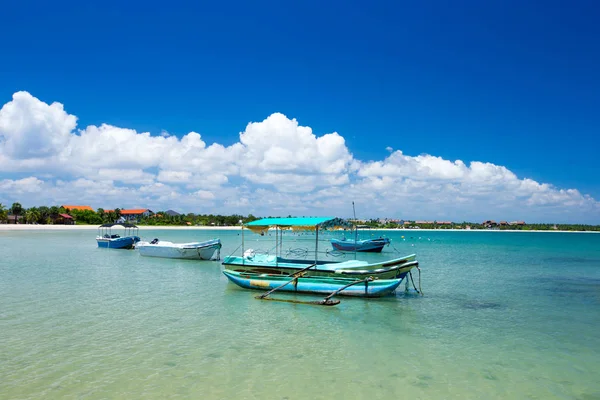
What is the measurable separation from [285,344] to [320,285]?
22.0 ft

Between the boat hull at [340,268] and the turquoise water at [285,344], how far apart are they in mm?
1115

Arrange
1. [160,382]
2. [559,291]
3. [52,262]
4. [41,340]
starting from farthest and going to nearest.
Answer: [52,262]
[559,291]
[41,340]
[160,382]

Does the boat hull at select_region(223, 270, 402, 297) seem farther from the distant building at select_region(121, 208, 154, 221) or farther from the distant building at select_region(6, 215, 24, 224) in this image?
the distant building at select_region(121, 208, 154, 221)

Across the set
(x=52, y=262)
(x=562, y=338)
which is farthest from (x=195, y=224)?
(x=562, y=338)

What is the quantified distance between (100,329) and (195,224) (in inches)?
5128

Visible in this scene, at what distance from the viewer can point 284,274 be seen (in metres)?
19.5

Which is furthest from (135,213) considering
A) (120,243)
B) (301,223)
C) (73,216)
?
(301,223)

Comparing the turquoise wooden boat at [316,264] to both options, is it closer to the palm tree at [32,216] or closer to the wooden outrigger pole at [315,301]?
the wooden outrigger pole at [315,301]

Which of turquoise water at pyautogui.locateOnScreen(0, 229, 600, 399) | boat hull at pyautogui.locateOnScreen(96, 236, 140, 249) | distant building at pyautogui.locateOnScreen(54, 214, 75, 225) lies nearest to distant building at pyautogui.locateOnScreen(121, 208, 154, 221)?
distant building at pyautogui.locateOnScreen(54, 214, 75, 225)

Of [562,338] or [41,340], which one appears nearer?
[41,340]

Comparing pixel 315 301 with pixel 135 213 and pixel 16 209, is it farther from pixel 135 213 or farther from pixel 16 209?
pixel 135 213

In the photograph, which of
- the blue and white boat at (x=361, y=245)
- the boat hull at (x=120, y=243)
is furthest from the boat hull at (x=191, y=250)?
the blue and white boat at (x=361, y=245)

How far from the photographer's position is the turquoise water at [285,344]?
8.10 meters

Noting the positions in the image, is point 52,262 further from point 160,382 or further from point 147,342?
point 160,382
